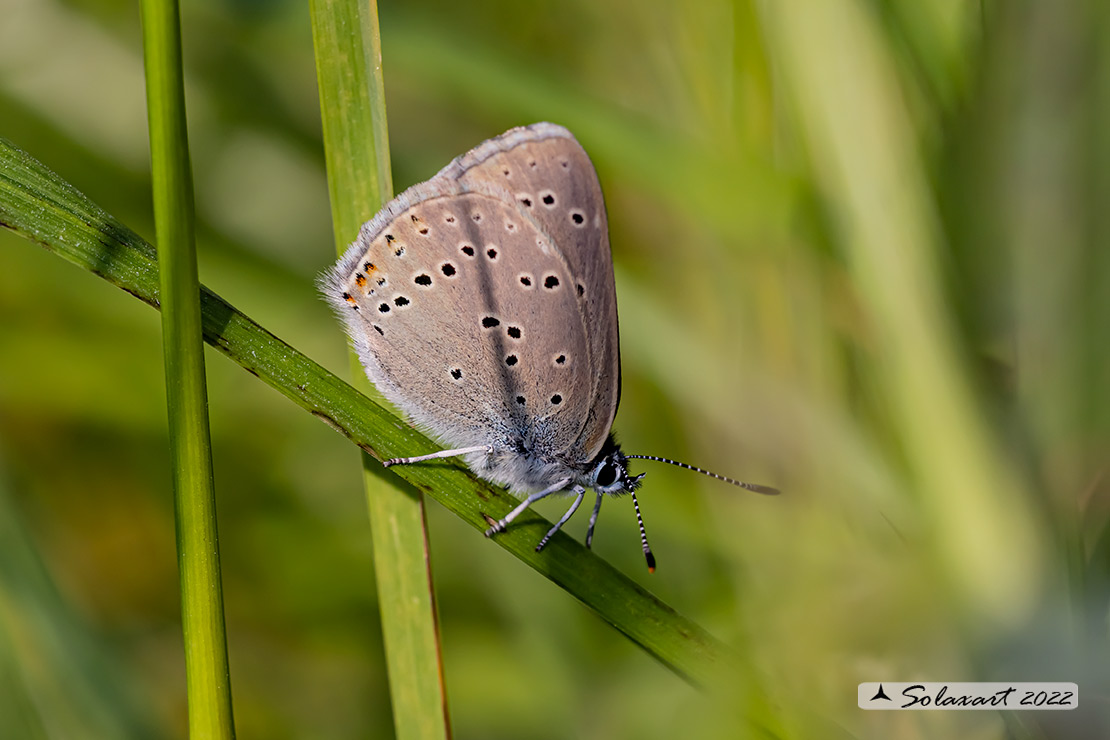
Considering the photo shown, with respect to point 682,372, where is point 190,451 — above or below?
below

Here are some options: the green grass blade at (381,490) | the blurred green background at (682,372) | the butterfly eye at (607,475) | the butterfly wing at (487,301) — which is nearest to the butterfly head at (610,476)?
the butterfly eye at (607,475)

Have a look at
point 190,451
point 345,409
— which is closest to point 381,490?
point 345,409

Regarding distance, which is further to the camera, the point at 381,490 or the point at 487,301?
the point at 487,301

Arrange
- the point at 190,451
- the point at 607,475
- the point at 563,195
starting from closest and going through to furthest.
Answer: the point at 190,451 → the point at 563,195 → the point at 607,475

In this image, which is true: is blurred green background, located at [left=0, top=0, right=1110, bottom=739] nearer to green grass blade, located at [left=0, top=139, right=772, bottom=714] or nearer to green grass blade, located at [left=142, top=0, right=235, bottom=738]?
green grass blade, located at [left=0, top=139, right=772, bottom=714]

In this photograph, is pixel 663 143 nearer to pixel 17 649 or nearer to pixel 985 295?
pixel 985 295

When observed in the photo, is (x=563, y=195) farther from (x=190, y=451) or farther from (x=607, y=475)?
(x=190, y=451)

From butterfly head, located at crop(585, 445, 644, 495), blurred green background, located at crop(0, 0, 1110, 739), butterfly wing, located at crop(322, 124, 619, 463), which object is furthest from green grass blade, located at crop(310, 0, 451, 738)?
butterfly head, located at crop(585, 445, 644, 495)

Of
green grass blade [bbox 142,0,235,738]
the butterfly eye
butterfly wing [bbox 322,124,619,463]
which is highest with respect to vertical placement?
butterfly wing [bbox 322,124,619,463]
